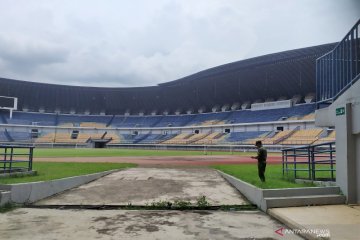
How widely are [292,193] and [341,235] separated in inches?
137

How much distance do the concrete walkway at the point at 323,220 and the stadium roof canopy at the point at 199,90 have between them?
1893 inches

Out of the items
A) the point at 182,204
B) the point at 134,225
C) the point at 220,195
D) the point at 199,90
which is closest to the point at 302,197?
the point at 220,195

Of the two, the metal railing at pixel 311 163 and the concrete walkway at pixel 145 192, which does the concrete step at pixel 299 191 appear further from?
the metal railing at pixel 311 163

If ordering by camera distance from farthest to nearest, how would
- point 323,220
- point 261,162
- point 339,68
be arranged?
point 261,162 < point 339,68 < point 323,220

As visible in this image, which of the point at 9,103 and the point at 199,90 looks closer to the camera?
the point at 199,90

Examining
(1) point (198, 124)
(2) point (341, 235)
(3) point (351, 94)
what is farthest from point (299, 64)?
(2) point (341, 235)

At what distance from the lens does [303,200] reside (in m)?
9.38

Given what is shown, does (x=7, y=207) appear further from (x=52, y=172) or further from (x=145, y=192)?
(x=52, y=172)

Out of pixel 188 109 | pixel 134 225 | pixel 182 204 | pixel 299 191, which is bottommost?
pixel 134 225

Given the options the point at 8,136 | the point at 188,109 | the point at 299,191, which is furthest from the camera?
the point at 188,109

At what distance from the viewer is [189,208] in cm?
1008

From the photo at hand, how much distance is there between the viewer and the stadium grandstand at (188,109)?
63812 millimetres

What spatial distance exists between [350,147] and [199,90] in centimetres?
7828

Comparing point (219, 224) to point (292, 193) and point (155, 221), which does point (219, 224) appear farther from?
point (292, 193)
